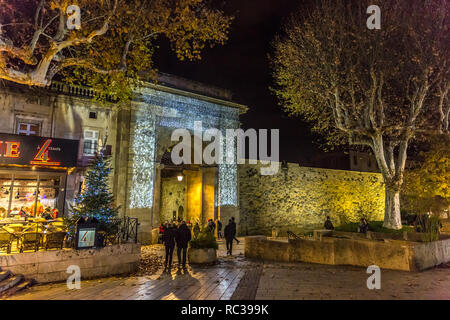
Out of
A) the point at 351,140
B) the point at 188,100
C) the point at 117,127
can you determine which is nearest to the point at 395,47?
the point at 351,140

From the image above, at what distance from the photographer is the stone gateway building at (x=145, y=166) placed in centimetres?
1189

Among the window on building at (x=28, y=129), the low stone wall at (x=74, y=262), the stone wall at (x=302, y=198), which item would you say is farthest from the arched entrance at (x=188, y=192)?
the low stone wall at (x=74, y=262)

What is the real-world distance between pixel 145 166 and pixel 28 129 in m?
5.54

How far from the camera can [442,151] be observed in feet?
45.7

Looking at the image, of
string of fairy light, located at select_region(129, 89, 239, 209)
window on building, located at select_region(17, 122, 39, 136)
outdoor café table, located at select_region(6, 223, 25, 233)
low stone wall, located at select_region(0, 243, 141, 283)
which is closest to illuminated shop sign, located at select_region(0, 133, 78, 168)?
window on building, located at select_region(17, 122, 39, 136)

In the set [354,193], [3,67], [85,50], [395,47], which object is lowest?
[354,193]

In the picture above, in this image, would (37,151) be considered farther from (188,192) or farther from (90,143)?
(188,192)

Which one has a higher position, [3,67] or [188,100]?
[188,100]

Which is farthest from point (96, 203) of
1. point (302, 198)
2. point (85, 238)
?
point (302, 198)

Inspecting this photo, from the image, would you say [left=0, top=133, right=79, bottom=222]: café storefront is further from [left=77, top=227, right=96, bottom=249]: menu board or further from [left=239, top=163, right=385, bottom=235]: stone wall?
[left=239, top=163, right=385, bottom=235]: stone wall

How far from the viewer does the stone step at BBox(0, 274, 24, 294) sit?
599 centimetres

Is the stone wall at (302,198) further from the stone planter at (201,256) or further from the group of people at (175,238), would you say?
the group of people at (175,238)
